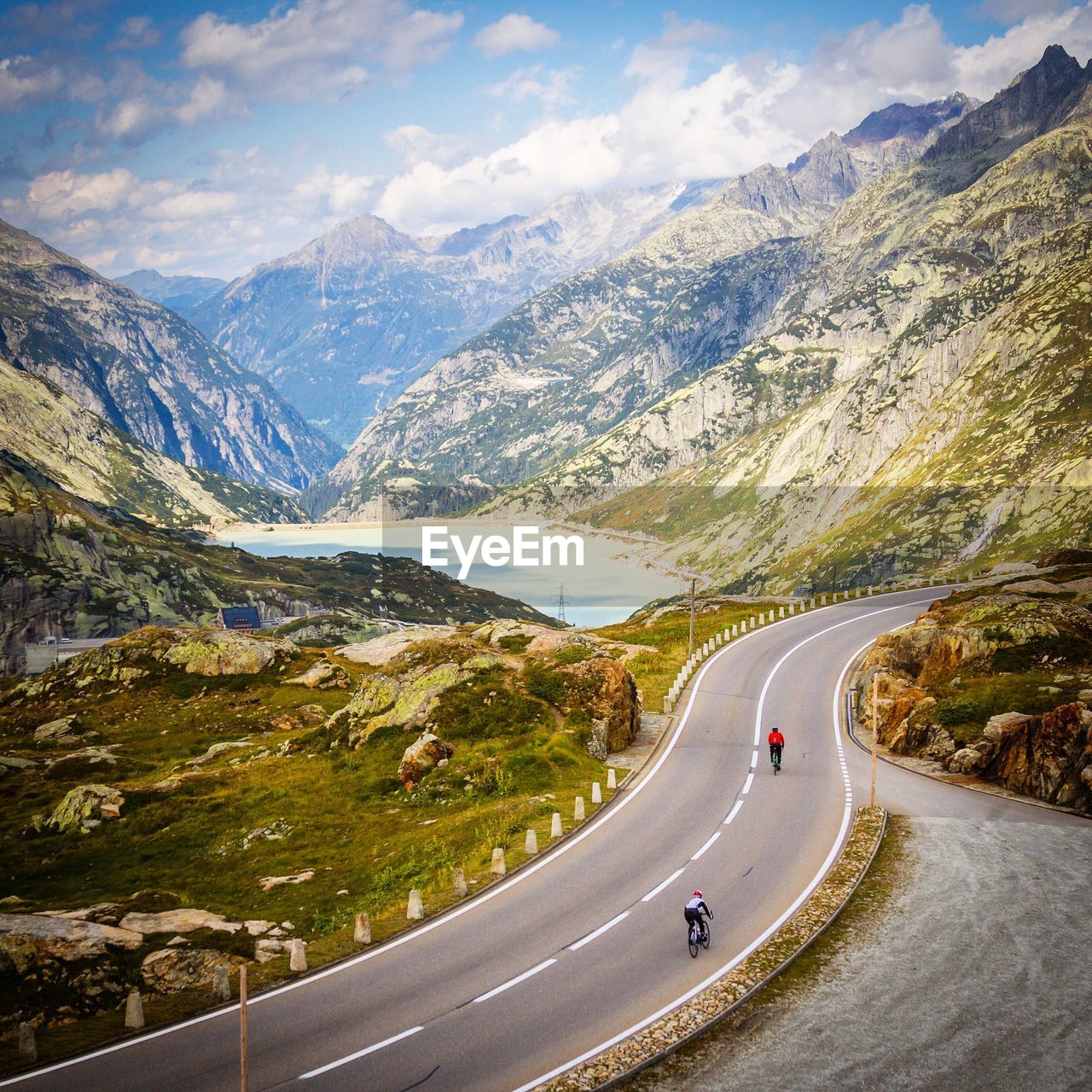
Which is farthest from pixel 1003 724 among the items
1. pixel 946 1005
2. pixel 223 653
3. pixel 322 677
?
pixel 223 653

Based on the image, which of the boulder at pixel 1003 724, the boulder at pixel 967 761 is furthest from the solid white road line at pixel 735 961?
the boulder at pixel 1003 724

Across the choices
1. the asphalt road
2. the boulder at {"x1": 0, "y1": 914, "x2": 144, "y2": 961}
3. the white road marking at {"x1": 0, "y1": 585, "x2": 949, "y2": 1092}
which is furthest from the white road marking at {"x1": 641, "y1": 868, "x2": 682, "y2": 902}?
the boulder at {"x1": 0, "y1": 914, "x2": 144, "y2": 961}

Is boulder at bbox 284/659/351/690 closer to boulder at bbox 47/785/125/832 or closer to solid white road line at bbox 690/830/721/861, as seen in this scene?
boulder at bbox 47/785/125/832

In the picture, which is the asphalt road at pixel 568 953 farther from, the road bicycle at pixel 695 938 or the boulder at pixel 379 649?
the boulder at pixel 379 649

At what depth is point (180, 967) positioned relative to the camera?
90.1 feet

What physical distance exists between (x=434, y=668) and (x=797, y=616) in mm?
45759

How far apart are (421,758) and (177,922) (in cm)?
1686

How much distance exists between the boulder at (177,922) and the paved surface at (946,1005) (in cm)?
1654

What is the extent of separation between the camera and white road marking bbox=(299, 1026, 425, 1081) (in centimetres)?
2142

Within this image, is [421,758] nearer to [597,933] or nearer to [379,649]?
[597,933]

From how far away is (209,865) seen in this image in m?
40.9

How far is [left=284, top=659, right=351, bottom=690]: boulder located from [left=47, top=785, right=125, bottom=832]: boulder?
2612 cm

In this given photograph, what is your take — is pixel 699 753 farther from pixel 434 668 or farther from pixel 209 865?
pixel 209 865

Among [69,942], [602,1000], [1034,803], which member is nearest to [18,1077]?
→ [69,942]
